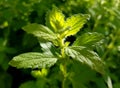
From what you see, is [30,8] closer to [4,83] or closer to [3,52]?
[3,52]

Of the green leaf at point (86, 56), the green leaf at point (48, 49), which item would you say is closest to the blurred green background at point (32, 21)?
the green leaf at point (48, 49)

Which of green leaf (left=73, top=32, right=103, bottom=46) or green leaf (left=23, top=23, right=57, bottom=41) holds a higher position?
green leaf (left=23, top=23, right=57, bottom=41)

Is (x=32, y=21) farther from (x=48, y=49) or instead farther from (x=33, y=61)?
(x=33, y=61)

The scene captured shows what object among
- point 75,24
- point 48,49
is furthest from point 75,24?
point 48,49

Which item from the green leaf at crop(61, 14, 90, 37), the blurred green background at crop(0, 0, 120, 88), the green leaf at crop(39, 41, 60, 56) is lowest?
the blurred green background at crop(0, 0, 120, 88)

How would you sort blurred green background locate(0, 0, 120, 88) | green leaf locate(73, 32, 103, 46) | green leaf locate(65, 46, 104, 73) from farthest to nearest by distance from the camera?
blurred green background locate(0, 0, 120, 88)
green leaf locate(73, 32, 103, 46)
green leaf locate(65, 46, 104, 73)

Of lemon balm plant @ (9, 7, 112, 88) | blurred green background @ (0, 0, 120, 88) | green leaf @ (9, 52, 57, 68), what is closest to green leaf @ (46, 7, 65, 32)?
lemon balm plant @ (9, 7, 112, 88)

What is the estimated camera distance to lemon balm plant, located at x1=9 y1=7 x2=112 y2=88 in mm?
1088

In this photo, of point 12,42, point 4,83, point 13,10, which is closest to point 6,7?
point 13,10

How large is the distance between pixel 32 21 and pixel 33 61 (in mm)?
846

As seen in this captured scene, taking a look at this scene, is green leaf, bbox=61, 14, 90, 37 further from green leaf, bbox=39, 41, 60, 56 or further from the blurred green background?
the blurred green background

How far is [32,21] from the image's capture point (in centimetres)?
193

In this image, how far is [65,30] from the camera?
114cm

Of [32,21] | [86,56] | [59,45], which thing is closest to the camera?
[86,56]
